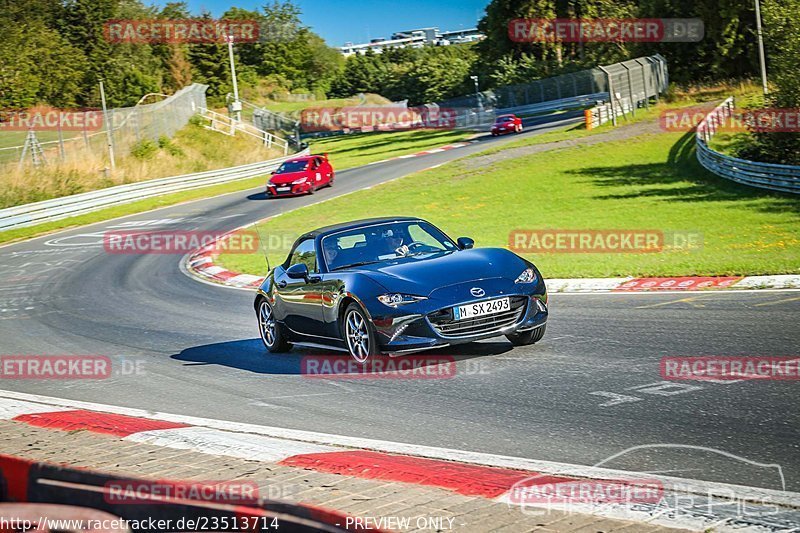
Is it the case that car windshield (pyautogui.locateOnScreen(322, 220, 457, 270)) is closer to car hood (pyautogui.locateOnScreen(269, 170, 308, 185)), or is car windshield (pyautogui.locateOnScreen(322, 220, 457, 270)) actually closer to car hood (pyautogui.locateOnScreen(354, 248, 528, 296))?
car hood (pyautogui.locateOnScreen(354, 248, 528, 296))

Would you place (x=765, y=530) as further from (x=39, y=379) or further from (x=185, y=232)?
(x=185, y=232)

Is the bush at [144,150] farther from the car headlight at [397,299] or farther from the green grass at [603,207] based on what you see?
the car headlight at [397,299]

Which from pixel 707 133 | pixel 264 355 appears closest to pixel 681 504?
pixel 264 355

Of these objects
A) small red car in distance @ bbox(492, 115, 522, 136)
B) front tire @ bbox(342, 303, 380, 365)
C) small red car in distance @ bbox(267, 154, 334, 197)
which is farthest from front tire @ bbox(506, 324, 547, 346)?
small red car in distance @ bbox(492, 115, 522, 136)

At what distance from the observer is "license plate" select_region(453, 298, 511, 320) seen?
905 centimetres

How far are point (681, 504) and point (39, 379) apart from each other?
28.0ft

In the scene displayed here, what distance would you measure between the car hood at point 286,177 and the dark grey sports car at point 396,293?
1029 inches

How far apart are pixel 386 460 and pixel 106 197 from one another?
3393cm

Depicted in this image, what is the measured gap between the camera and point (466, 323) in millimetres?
9094

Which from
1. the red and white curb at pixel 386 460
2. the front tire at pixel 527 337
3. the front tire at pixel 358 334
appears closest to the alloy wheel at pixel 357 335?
the front tire at pixel 358 334

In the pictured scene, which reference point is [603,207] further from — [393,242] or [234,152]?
[234,152]

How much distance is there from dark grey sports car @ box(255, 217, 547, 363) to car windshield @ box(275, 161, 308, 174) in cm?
2702

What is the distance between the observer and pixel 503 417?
719cm

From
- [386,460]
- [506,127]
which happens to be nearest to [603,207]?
[386,460]
